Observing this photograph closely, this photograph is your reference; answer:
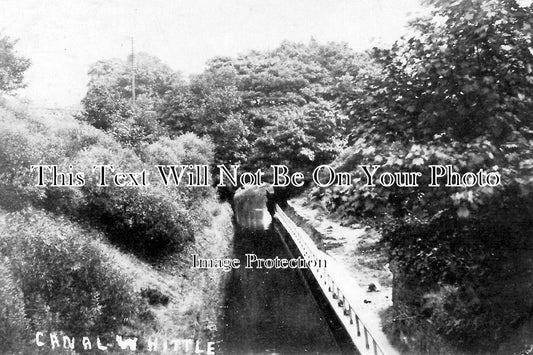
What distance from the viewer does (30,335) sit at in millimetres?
6285

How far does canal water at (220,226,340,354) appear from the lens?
1140cm

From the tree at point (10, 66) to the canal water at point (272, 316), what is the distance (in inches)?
439

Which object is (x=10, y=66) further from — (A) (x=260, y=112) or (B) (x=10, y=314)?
(B) (x=10, y=314)

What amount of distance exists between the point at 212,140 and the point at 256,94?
3577 mm

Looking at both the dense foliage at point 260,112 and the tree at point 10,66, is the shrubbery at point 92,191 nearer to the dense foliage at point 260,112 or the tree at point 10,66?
the tree at point 10,66

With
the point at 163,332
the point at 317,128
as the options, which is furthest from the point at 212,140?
the point at 163,332

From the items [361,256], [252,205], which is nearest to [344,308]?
[361,256]

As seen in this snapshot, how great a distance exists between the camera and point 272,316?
44.5 ft

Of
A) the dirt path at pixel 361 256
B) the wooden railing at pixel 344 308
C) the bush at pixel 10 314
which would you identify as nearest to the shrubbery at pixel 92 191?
the bush at pixel 10 314

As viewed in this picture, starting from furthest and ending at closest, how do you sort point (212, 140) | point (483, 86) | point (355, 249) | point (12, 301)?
1. point (212, 140)
2. point (355, 249)
3. point (12, 301)
4. point (483, 86)

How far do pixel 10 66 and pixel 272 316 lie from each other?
1327cm

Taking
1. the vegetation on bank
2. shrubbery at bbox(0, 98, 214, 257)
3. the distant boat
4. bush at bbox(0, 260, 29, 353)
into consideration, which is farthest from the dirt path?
the distant boat

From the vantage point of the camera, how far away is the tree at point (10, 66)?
48.5ft

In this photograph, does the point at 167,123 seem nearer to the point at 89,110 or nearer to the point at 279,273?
the point at 89,110
